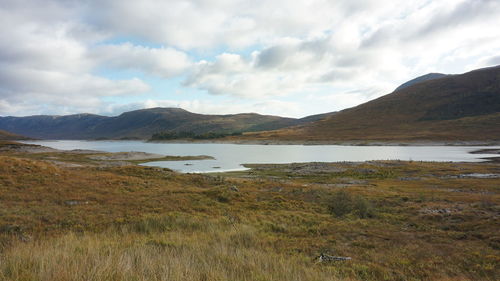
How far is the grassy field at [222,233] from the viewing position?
5840 millimetres

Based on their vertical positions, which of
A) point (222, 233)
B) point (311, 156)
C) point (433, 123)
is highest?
point (433, 123)

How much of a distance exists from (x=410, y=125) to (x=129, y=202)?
181 meters

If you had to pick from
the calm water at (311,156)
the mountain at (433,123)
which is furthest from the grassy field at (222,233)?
the mountain at (433,123)

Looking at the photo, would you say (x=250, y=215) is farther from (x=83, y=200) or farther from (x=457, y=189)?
(x=457, y=189)

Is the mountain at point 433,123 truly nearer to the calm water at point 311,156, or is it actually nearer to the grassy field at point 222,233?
the calm water at point 311,156

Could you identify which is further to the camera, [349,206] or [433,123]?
[433,123]

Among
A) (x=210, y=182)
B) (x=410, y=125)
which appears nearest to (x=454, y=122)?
(x=410, y=125)

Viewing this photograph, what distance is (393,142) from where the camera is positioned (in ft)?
403

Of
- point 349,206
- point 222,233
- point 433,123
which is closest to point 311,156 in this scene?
point 349,206

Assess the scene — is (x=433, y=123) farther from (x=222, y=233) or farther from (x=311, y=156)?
(x=222, y=233)

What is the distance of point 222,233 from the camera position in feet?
34.3

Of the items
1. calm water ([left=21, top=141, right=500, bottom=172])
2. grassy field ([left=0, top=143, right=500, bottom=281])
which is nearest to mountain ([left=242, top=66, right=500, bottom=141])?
calm water ([left=21, top=141, right=500, bottom=172])

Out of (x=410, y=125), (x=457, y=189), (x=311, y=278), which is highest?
(x=410, y=125)

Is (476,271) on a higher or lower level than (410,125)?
lower
